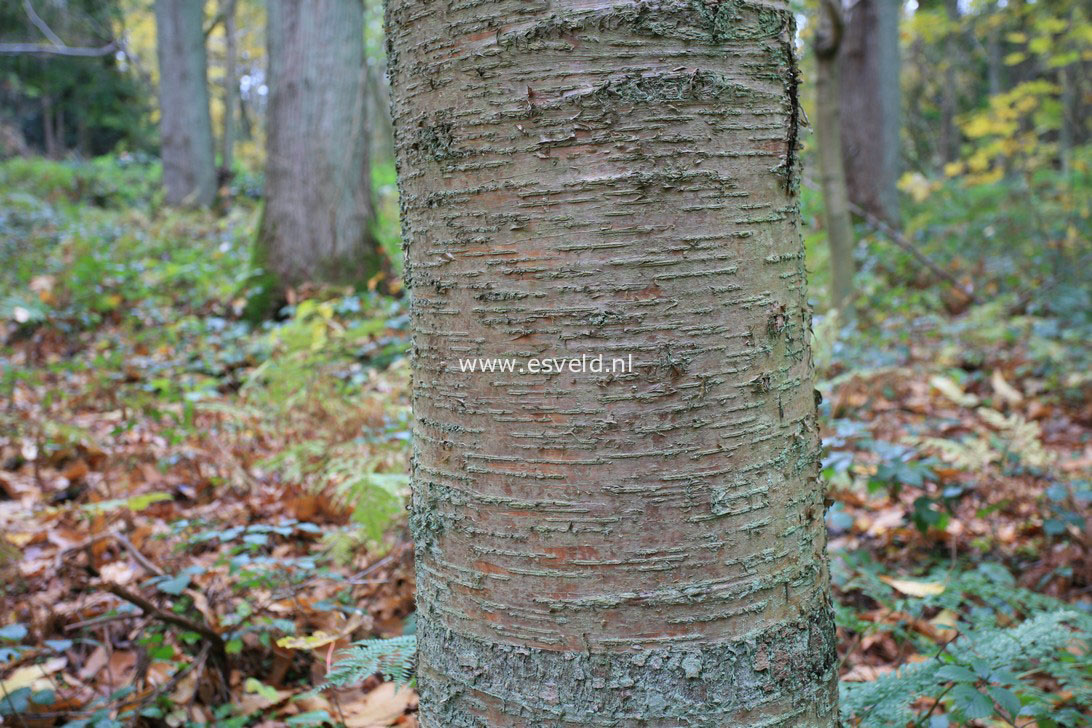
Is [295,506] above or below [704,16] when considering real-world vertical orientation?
below

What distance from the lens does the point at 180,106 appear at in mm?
11680

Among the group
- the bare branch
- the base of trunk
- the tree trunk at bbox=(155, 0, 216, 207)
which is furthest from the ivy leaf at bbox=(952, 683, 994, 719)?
the tree trunk at bbox=(155, 0, 216, 207)

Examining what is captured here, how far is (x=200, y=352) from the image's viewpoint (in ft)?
17.4

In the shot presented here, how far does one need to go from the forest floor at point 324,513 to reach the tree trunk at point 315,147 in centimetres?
42

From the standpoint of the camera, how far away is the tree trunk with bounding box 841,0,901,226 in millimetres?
8672

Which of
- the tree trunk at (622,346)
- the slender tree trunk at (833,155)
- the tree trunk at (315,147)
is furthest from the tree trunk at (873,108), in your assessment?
the tree trunk at (622,346)

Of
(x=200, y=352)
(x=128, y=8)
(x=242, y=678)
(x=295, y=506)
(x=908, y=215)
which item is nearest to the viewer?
(x=242, y=678)

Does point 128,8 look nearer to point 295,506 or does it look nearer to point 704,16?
point 295,506

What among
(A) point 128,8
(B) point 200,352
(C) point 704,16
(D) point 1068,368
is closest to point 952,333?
(D) point 1068,368

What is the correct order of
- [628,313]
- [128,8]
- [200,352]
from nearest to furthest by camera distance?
[628,313] < [200,352] < [128,8]

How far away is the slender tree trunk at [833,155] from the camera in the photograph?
5.09 meters

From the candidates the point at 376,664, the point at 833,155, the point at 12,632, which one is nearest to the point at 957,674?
the point at 376,664

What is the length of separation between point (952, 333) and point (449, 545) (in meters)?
5.34

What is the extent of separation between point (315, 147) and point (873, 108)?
6.62 metres
